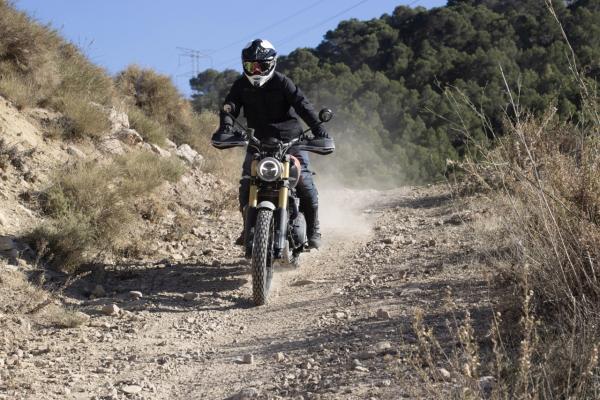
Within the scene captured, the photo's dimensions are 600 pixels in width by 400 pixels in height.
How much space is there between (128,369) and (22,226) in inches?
131

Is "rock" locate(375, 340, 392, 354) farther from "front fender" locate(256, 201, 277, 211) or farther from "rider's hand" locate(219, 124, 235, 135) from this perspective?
"rider's hand" locate(219, 124, 235, 135)

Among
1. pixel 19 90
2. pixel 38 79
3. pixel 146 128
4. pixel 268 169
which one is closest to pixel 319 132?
pixel 268 169

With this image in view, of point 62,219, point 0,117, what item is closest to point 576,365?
point 62,219

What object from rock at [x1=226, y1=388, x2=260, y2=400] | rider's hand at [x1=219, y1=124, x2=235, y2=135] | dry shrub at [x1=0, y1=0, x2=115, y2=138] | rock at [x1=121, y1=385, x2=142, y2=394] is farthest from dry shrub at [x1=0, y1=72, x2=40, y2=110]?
rock at [x1=226, y1=388, x2=260, y2=400]

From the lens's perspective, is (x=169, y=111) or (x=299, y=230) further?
(x=169, y=111)

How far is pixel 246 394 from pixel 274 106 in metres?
3.56

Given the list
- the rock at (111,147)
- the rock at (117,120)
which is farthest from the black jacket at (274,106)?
the rock at (117,120)

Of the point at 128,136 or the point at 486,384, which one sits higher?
the point at 128,136

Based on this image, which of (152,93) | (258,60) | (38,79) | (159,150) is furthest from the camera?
(152,93)

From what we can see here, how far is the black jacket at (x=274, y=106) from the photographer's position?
664 cm

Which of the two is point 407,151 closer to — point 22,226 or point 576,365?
point 22,226

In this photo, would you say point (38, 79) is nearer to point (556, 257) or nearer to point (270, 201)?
point (270, 201)

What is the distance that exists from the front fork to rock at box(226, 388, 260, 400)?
2234 millimetres

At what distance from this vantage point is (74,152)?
30.8ft
